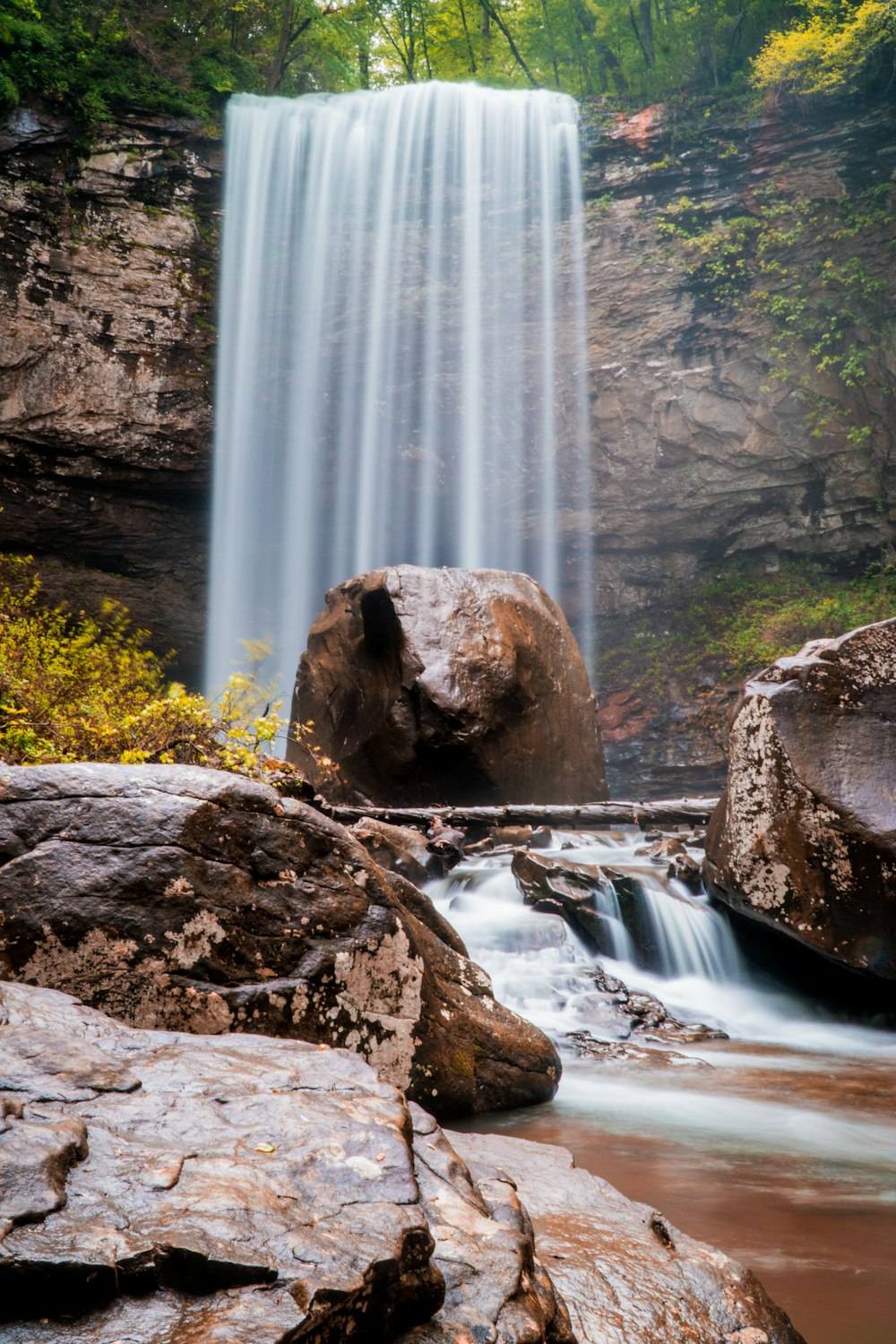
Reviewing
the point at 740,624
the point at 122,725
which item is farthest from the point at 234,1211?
the point at 740,624

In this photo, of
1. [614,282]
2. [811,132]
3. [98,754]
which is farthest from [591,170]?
[98,754]

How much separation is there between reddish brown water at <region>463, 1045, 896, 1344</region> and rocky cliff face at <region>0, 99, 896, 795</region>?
13.0 meters

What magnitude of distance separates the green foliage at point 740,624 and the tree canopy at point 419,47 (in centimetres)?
957

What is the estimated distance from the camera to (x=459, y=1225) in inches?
60.8

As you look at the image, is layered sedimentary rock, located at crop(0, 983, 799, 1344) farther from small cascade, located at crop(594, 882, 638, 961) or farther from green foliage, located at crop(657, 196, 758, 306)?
green foliage, located at crop(657, 196, 758, 306)

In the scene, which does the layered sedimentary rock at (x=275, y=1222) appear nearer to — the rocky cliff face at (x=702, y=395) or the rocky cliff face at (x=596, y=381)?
the rocky cliff face at (x=702, y=395)

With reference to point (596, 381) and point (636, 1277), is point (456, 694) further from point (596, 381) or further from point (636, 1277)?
point (596, 381)

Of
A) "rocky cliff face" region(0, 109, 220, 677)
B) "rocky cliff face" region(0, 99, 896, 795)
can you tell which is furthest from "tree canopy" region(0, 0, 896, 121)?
"rocky cliff face" region(0, 109, 220, 677)

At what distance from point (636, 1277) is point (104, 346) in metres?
17.4

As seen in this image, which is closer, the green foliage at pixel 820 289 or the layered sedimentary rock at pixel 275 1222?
the layered sedimentary rock at pixel 275 1222

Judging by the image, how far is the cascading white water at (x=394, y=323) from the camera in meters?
18.4

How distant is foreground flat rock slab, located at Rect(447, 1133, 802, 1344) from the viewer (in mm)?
1699

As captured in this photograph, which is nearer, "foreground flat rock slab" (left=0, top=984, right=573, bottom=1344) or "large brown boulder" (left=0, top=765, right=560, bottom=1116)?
"foreground flat rock slab" (left=0, top=984, right=573, bottom=1344)

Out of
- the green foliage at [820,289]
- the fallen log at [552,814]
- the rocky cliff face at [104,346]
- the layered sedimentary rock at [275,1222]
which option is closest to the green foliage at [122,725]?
the fallen log at [552,814]
